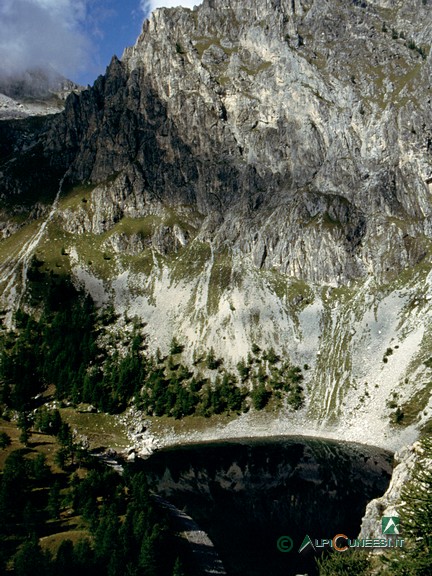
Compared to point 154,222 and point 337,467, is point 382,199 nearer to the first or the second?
point 154,222

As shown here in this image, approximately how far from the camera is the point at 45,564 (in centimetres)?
4828

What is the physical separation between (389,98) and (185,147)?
80.0 metres

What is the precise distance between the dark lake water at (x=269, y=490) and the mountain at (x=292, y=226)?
13.2 m

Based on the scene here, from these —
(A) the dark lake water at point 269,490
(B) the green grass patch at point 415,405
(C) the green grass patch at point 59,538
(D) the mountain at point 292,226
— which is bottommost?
(C) the green grass patch at point 59,538

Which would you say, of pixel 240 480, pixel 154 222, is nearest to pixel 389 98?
pixel 154 222

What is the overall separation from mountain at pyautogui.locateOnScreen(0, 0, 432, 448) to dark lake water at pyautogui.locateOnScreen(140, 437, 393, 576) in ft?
43.2

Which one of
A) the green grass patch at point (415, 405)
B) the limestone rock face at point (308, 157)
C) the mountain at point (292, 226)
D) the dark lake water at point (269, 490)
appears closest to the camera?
the dark lake water at point (269, 490)

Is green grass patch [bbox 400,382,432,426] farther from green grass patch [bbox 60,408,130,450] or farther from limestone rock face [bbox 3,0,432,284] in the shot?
green grass patch [bbox 60,408,130,450]

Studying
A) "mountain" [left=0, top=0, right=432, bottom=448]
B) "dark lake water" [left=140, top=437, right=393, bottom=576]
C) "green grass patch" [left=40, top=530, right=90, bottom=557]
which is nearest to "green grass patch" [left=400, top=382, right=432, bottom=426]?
"mountain" [left=0, top=0, right=432, bottom=448]

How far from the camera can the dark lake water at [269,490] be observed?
59.1 m

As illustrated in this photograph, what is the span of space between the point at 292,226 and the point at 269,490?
97409 millimetres

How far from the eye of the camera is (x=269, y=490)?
7938 cm

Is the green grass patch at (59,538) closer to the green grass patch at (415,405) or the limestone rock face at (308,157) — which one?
the green grass patch at (415,405)

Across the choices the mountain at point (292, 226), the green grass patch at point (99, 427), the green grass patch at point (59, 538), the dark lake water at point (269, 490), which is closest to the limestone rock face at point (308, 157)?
the mountain at point (292, 226)
